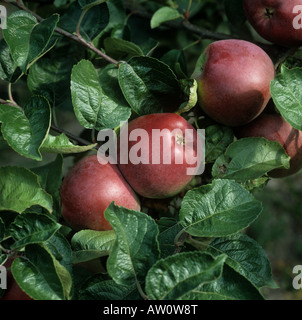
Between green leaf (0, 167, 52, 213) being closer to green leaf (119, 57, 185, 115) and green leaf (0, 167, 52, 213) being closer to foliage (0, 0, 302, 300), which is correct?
foliage (0, 0, 302, 300)

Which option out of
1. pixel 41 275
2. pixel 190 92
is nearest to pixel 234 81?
pixel 190 92

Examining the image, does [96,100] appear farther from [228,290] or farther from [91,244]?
[228,290]

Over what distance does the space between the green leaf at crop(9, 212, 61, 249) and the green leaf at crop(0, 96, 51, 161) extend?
0.08 meters

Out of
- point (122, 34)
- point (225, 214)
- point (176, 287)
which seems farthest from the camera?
point (122, 34)

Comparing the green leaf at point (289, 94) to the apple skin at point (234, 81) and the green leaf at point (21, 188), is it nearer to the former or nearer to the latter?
the apple skin at point (234, 81)

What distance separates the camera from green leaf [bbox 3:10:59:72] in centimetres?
72

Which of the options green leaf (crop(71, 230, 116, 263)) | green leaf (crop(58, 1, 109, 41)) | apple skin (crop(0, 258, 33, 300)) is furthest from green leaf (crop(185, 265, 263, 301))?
green leaf (crop(58, 1, 109, 41))

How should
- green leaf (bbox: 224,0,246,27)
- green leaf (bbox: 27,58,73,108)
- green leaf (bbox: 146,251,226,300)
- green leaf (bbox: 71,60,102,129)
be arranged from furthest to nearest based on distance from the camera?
1. green leaf (bbox: 224,0,246,27)
2. green leaf (bbox: 27,58,73,108)
3. green leaf (bbox: 71,60,102,129)
4. green leaf (bbox: 146,251,226,300)

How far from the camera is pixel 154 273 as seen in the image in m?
0.59

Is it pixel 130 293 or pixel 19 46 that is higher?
pixel 19 46

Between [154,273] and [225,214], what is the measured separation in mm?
156

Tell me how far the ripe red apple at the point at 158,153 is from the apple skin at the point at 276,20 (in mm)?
252

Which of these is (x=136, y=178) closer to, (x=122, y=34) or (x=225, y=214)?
(x=225, y=214)

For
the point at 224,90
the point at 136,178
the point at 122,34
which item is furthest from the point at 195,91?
the point at 122,34
